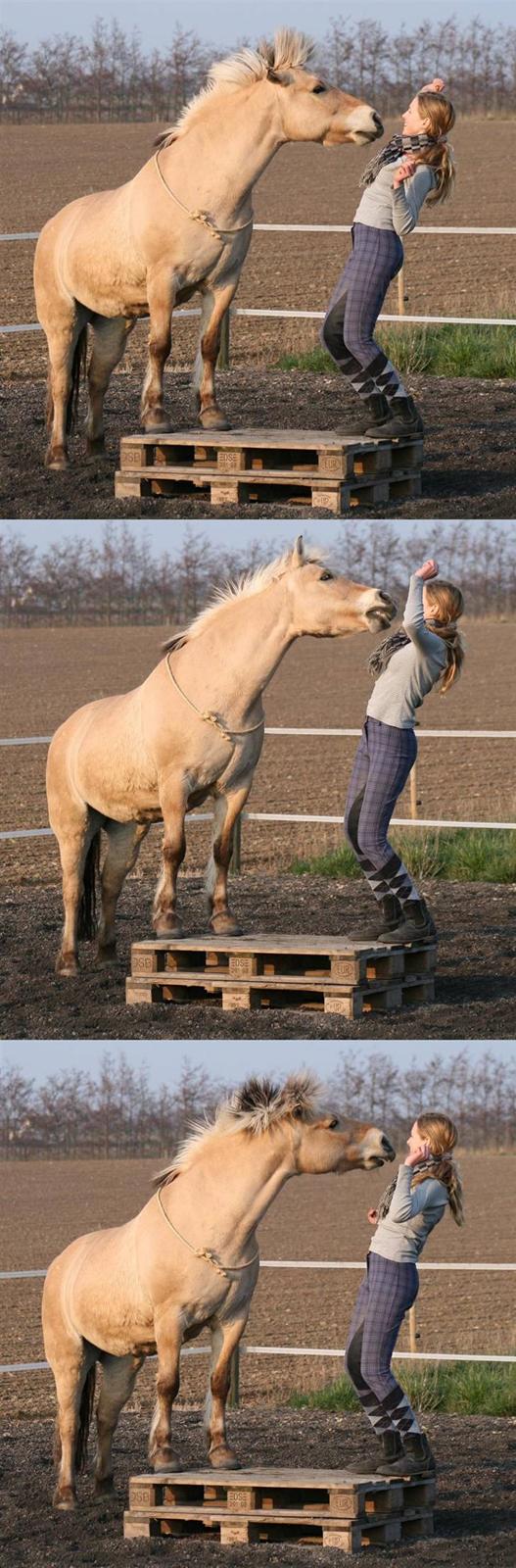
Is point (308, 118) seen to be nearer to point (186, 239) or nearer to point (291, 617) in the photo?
point (186, 239)

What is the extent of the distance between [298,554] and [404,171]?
2.23m

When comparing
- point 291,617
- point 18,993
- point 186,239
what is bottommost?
point 18,993

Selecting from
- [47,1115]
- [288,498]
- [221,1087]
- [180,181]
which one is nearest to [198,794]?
[288,498]

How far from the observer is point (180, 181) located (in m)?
13.5

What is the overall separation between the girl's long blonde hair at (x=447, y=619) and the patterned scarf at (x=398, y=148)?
237 centimetres

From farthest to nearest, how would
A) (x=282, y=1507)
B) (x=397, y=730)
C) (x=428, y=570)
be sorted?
(x=397, y=730) → (x=428, y=570) → (x=282, y=1507)

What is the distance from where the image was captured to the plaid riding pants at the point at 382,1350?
33.3 feet

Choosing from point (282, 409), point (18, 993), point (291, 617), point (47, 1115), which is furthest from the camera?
point (47, 1115)

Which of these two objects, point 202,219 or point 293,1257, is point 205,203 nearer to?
point 202,219

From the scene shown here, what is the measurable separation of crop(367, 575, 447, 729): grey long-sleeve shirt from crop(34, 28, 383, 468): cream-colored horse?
239 cm

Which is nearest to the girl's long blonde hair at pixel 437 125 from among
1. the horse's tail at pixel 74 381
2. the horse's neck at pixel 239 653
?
the horse's tail at pixel 74 381

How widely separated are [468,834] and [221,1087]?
629 cm

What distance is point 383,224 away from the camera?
1350 centimetres

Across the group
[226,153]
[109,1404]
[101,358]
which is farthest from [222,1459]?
[101,358]
